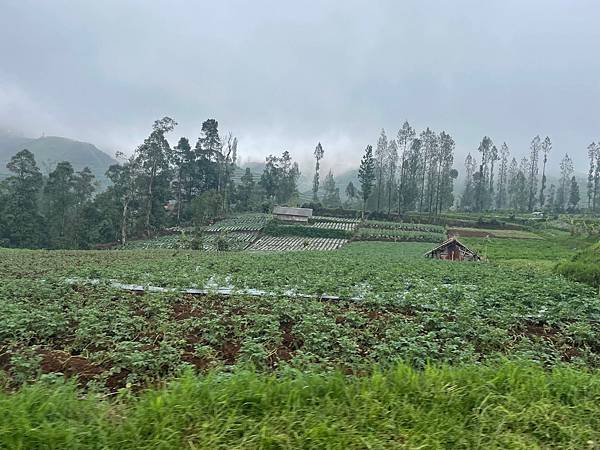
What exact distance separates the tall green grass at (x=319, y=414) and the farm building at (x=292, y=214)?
42.2 meters

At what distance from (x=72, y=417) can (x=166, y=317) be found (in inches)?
122

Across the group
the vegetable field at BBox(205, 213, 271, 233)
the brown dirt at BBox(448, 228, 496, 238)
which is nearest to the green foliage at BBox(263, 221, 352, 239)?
the vegetable field at BBox(205, 213, 271, 233)

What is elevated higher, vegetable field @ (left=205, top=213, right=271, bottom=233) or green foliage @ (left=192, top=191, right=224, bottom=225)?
green foliage @ (left=192, top=191, right=224, bottom=225)

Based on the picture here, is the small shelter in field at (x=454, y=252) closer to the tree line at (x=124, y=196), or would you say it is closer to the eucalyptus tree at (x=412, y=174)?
the tree line at (x=124, y=196)

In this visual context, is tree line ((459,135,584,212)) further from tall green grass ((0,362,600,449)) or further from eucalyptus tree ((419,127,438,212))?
tall green grass ((0,362,600,449))

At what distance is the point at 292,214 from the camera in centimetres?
4553

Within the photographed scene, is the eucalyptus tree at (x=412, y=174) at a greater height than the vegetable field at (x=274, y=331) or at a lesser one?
greater

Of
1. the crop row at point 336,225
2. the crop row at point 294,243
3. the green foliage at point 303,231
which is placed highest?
the crop row at point 336,225

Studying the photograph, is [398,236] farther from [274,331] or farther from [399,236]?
[274,331]

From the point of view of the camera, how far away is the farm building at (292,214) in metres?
45.1

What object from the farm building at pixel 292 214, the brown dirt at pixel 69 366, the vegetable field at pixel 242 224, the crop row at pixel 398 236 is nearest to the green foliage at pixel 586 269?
the brown dirt at pixel 69 366

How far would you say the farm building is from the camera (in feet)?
148

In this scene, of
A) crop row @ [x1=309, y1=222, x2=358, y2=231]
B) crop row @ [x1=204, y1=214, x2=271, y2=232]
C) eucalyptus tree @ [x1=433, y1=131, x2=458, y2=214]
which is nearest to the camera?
crop row @ [x1=204, y1=214, x2=271, y2=232]

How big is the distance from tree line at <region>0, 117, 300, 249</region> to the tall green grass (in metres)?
37.3
